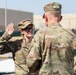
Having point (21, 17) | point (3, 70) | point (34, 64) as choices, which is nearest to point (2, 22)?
point (21, 17)

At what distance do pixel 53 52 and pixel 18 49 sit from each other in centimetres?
178

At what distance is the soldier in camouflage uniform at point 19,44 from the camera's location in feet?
16.0

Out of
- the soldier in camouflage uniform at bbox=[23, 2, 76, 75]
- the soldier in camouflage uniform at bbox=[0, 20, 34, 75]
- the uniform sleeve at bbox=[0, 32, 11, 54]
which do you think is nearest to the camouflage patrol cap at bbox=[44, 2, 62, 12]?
the soldier in camouflage uniform at bbox=[23, 2, 76, 75]

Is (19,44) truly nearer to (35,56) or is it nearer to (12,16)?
(35,56)

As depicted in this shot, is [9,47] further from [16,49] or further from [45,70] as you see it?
[45,70]

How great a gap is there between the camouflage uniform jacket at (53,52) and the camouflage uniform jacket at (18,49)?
1.31 meters

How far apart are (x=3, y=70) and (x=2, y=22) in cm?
3853

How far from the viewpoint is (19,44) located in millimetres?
A: 5164

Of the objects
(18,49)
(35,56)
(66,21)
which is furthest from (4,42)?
(66,21)

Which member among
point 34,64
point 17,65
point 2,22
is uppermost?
point 34,64

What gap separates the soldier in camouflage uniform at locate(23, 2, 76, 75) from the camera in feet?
11.1

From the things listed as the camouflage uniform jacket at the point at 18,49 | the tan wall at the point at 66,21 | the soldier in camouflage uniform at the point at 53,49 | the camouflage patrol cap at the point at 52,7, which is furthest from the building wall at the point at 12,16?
the soldier in camouflage uniform at the point at 53,49

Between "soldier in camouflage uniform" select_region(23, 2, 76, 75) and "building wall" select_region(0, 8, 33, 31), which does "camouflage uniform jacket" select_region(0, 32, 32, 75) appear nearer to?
"soldier in camouflage uniform" select_region(23, 2, 76, 75)

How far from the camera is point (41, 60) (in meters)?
3.45
